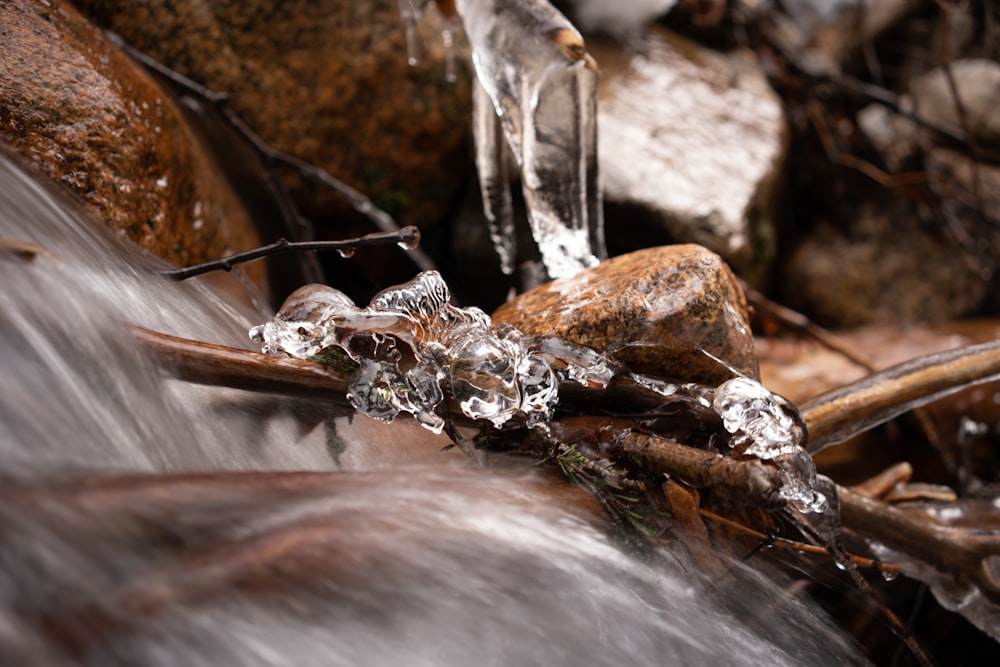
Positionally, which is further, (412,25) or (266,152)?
(412,25)

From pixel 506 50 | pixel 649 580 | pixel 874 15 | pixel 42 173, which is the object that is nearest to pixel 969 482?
pixel 649 580

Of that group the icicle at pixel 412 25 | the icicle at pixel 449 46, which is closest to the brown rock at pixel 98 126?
the icicle at pixel 412 25

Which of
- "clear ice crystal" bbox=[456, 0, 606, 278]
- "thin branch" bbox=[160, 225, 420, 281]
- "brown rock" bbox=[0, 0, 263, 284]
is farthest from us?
"clear ice crystal" bbox=[456, 0, 606, 278]

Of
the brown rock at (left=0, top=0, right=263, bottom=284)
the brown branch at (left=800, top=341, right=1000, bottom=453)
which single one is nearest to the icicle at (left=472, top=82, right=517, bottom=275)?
the brown rock at (left=0, top=0, right=263, bottom=284)

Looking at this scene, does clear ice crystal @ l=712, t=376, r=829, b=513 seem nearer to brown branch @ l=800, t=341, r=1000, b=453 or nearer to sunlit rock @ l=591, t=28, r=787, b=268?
brown branch @ l=800, t=341, r=1000, b=453

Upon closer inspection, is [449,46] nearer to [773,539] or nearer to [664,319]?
[664,319]

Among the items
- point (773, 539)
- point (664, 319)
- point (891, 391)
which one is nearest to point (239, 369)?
point (664, 319)
